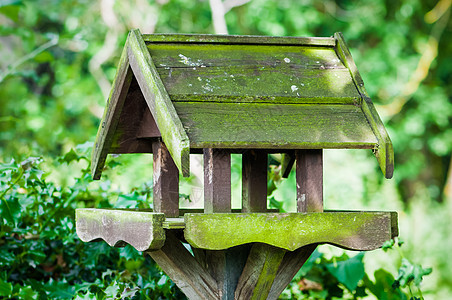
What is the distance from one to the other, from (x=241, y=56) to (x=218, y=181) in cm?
42

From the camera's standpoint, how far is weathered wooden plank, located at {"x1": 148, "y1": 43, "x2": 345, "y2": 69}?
166cm

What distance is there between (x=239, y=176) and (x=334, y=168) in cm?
554

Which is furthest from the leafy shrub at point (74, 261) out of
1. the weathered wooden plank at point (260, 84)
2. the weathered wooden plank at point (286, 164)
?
the weathered wooden plank at point (260, 84)

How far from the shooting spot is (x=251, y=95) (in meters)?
1.61

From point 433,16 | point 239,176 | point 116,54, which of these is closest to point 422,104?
point 433,16

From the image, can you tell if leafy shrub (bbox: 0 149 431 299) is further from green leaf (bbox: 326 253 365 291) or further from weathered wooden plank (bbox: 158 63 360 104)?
weathered wooden plank (bbox: 158 63 360 104)

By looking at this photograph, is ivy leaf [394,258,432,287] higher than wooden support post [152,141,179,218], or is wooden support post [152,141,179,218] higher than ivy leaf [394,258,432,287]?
wooden support post [152,141,179,218]

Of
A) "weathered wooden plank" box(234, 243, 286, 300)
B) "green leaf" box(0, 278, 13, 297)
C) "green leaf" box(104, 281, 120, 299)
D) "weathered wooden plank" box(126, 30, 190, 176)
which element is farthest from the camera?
"green leaf" box(0, 278, 13, 297)

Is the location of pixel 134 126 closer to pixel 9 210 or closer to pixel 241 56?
pixel 241 56

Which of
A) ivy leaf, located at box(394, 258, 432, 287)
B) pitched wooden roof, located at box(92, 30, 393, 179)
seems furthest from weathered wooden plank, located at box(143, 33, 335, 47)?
ivy leaf, located at box(394, 258, 432, 287)

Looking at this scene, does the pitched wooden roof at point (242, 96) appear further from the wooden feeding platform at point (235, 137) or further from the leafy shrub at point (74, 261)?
the leafy shrub at point (74, 261)

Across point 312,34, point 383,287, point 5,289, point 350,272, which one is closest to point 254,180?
point 350,272

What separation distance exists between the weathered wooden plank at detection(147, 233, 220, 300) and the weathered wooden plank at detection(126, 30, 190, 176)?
36 cm

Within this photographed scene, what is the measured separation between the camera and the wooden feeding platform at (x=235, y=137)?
1.48 meters
